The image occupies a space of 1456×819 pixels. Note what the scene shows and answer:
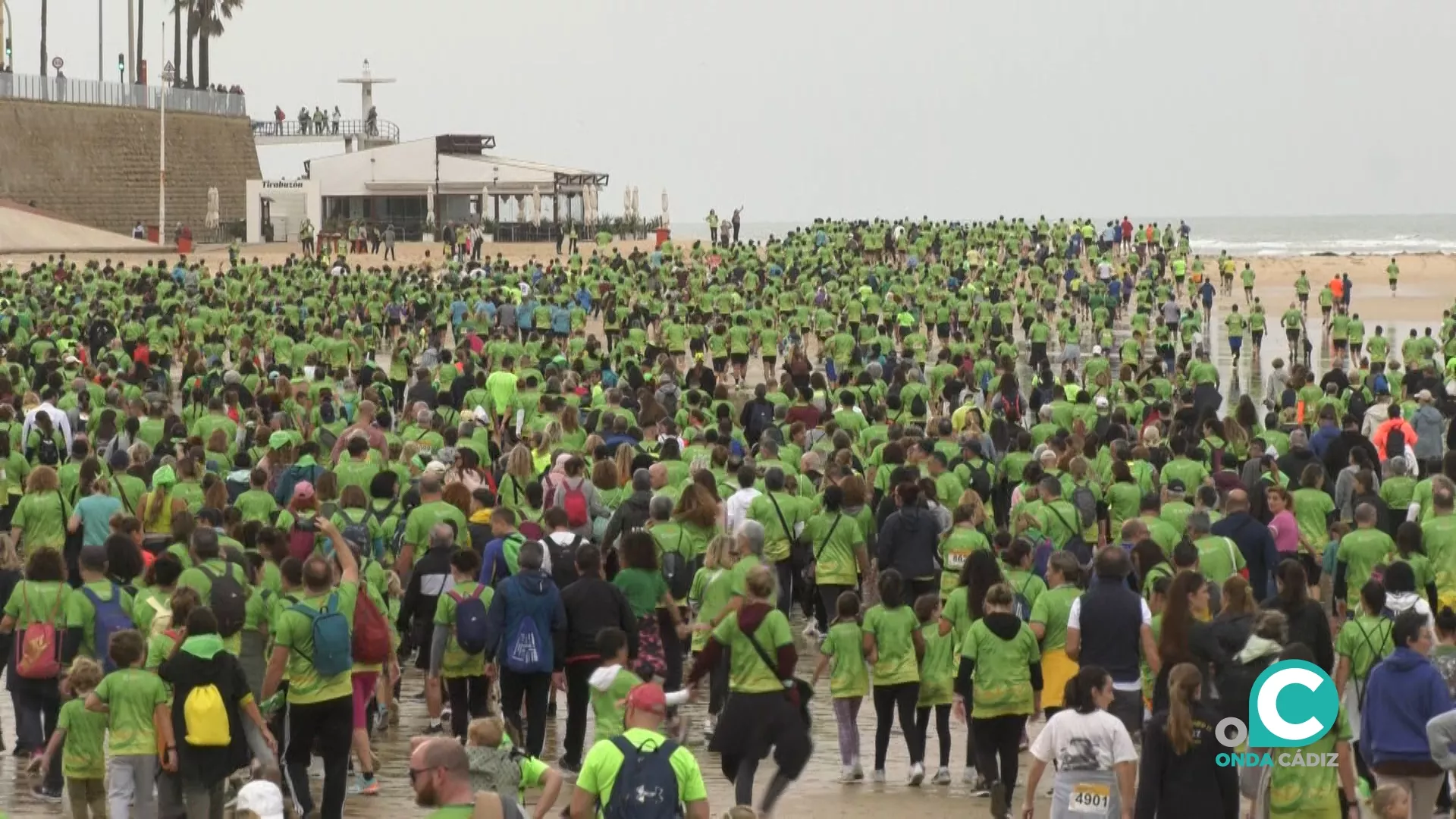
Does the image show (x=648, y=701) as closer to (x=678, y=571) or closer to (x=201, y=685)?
(x=201, y=685)

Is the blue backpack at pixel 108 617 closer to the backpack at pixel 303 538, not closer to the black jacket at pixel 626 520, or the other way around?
the backpack at pixel 303 538

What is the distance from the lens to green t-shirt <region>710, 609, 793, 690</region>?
10586 millimetres

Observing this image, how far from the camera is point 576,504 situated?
14.5 meters

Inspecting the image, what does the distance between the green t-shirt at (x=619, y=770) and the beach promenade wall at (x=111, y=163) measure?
5958 cm

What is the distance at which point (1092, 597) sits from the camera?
439 inches

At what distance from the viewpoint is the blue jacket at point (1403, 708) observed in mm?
9656

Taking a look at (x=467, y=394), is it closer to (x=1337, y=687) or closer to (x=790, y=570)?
(x=790, y=570)

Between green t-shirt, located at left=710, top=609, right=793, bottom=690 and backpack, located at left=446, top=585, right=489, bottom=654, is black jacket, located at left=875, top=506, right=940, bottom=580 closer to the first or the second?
backpack, located at left=446, top=585, right=489, bottom=654

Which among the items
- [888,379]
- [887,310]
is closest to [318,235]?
[887,310]

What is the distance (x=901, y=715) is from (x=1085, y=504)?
9.77ft

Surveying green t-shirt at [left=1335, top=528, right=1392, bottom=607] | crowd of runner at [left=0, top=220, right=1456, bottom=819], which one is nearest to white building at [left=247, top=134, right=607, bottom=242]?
crowd of runner at [left=0, top=220, right=1456, bottom=819]

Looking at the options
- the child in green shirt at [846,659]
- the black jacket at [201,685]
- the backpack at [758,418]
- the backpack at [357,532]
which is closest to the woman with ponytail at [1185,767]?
the child in green shirt at [846,659]

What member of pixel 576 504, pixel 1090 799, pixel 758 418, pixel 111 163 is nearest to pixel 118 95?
pixel 111 163

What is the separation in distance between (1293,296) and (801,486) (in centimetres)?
4464
